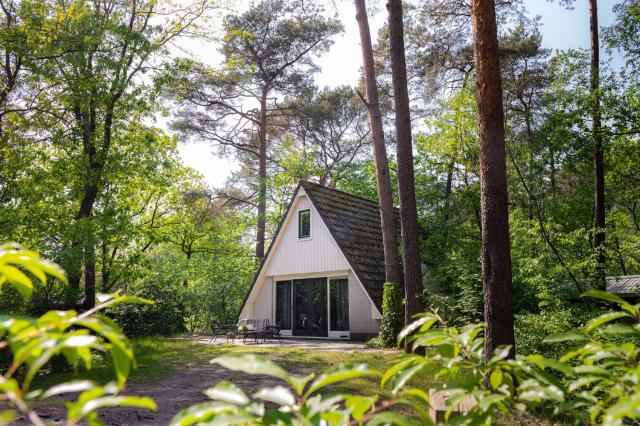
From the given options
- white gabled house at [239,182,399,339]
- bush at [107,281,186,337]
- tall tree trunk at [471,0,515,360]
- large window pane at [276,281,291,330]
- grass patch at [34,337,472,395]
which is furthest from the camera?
large window pane at [276,281,291,330]

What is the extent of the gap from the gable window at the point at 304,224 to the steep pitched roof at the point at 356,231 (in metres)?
0.93

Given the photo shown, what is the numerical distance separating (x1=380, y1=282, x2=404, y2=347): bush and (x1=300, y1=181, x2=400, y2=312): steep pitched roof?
2349 mm

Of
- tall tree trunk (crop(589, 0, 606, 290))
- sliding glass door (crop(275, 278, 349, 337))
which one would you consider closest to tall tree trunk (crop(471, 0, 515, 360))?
tall tree trunk (crop(589, 0, 606, 290))

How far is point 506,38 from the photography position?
17.7 meters

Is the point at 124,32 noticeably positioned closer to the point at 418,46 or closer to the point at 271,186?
the point at 418,46

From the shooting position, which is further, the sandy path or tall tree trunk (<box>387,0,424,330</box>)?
tall tree trunk (<box>387,0,424,330</box>)

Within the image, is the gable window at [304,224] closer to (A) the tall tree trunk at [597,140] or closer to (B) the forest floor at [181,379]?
(B) the forest floor at [181,379]

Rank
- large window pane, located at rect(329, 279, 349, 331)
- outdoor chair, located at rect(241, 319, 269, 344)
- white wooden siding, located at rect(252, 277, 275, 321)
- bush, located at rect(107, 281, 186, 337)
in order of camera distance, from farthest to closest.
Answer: white wooden siding, located at rect(252, 277, 275, 321)
bush, located at rect(107, 281, 186, 337)
large window pane, located at rect(329, 279, 349, 331)
outdoor chair, located at rect(241, 319, 269, 344)

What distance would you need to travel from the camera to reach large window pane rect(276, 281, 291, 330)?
59.2 feet

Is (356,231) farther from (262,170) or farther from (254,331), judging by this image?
(262,170)

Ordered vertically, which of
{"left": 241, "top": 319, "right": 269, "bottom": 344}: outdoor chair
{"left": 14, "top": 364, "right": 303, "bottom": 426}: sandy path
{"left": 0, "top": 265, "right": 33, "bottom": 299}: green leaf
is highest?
{"left": 0, "top": 265, "right": 33, "bottom": 299}: green leaf

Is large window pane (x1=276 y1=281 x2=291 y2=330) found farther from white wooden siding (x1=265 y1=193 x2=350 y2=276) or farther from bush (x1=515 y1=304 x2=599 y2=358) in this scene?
bush (x1=515 y1=304 x2=599 y2=358)

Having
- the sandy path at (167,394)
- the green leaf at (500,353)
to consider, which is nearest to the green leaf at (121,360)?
the green leaf at (500,353)

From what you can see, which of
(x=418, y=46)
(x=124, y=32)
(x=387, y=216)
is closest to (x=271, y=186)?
(x=418, y=46)
